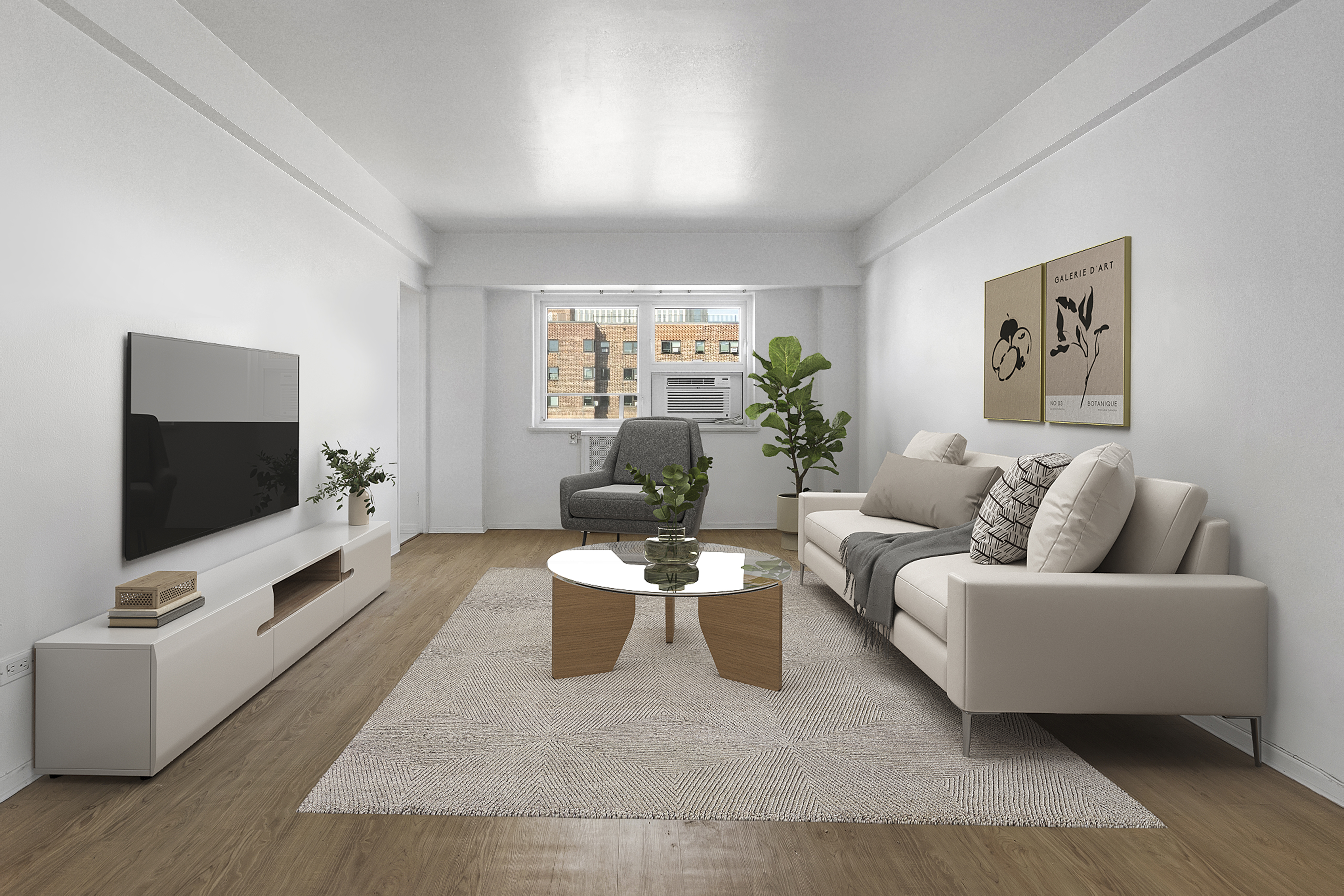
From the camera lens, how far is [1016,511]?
2.87 metres

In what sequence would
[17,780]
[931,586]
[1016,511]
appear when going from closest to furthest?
[17,780] < [931,586] < [1016,511]

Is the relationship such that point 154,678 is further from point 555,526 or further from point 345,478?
point 555,526

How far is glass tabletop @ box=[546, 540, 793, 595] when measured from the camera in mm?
2859

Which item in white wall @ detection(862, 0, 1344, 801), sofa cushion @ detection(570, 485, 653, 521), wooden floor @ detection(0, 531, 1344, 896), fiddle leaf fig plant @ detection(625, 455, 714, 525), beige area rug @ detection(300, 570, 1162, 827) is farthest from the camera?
sofa cushion @ detection(570, 485, 653, 521)

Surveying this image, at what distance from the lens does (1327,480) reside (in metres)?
2.15

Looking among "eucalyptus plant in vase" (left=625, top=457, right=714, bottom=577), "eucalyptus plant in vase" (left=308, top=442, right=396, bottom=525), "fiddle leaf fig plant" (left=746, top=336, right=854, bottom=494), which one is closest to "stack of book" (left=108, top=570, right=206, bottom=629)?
"eucalyptus plant in vase" (left=625, top=457, right=714, bottom=577)

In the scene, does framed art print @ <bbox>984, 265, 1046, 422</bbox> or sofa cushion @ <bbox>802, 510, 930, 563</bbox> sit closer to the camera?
framed art print @ <bbox>984, 265, 1046, 422</bbox>

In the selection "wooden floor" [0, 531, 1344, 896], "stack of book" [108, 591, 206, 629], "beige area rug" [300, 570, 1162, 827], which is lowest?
"wooden floor" [0, 531, 1344, 896]

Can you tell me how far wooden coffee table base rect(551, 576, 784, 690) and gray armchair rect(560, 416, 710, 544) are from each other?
1.49 meters

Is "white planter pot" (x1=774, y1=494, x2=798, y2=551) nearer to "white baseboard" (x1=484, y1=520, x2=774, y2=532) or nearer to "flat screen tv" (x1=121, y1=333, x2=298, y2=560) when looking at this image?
"white baseboard" (x1=484, y1=520, x2=774, y2=532)

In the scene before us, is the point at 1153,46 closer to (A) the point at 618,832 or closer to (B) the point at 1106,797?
(B) the point at 1106,797

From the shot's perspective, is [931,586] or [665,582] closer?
[931,586]

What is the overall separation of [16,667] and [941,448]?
412 centimetres

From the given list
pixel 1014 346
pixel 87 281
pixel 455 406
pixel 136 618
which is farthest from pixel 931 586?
pixel 455 406
